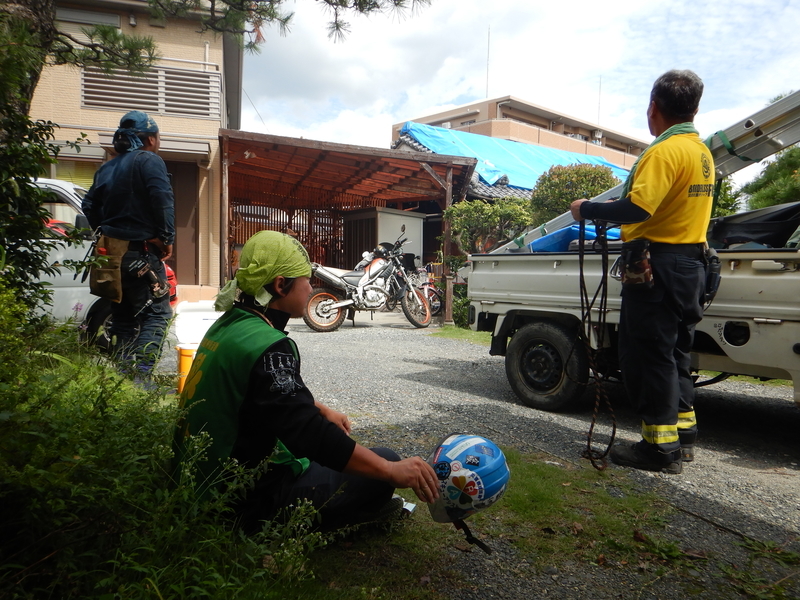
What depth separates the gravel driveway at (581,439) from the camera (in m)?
2.23

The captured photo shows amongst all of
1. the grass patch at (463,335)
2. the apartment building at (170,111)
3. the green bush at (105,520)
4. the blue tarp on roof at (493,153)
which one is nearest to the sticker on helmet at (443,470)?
the green bush at (105,520)

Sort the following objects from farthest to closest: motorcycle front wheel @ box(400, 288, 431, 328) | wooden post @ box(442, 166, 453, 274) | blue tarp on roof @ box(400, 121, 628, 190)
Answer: blue tarp on roof @ box(400, 121, 628, 190)
wooden post @ box(442, 166, 453, 274)
motorcycle front wheel @ box(400, 288, 431, 328)

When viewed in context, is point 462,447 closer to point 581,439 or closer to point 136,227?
point 581,439

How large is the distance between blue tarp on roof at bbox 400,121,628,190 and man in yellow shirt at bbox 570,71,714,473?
13.0 metres

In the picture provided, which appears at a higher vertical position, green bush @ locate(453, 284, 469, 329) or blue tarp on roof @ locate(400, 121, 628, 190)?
blue tarp on roof @ locate(400, 121, 628, 190)

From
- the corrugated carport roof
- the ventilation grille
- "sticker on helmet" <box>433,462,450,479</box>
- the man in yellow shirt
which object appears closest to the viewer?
"sticker on helmet" <box>433,462,450,479</box>

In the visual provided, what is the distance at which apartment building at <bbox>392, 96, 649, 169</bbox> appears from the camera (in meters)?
33.0

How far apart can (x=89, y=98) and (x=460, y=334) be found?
9148mm

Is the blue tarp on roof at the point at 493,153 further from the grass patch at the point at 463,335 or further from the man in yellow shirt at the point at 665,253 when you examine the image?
the man in yellow shirt at the point at 665,253

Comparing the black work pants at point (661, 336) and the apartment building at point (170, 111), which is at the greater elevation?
the apartment building at point (170, 111)

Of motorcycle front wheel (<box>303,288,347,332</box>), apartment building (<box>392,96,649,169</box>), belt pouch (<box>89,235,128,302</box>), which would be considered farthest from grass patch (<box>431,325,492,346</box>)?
apartment building (<box>392,96,649,169</box>)

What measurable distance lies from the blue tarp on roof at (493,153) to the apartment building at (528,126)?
34.8 ft

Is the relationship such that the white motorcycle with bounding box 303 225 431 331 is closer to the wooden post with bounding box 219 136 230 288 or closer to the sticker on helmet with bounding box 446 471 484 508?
the wooden post with bounding box 219 136 230 288

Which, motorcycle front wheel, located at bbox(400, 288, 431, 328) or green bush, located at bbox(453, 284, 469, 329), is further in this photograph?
green bush, located at bbox(453, 284, 469, 329)
